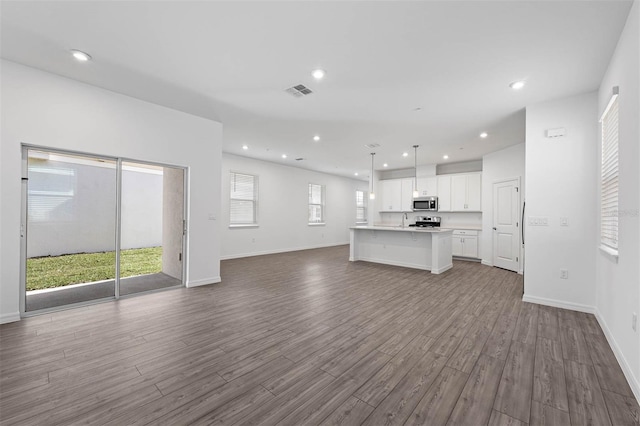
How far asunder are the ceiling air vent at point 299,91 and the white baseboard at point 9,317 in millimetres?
4243

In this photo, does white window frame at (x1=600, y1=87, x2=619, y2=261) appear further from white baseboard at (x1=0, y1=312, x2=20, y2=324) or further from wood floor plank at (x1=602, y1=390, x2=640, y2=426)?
white baseboard at (x1=0, y1=312, x2=20, y2=324)

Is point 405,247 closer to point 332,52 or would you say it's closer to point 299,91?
point 299,91

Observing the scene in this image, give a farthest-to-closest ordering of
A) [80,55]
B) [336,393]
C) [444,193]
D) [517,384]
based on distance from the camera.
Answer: [444,193] → [80,55] → [517,384] → [336,393]

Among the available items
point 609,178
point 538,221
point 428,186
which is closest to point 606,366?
point 609,178

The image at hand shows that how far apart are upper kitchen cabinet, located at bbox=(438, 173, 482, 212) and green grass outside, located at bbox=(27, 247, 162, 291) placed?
7913 millimetres

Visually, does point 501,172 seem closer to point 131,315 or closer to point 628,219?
point 628,219

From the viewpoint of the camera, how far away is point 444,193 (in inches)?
334

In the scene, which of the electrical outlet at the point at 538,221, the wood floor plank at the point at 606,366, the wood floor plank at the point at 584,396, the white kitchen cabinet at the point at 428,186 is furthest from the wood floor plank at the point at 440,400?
the white kitchen cabinet at the point at 428,186

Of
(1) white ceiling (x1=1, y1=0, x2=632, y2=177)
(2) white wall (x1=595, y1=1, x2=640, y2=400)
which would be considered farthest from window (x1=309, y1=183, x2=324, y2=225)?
(2) white wall (x1=595, y1=1, x2=640, y2=400)

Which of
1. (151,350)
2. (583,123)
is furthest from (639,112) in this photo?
(151,350)

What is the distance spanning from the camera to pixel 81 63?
315 centimetres

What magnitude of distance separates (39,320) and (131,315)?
0.96 metres

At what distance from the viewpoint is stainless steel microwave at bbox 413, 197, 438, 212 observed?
8518mm

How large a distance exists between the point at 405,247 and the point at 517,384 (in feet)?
14.9
